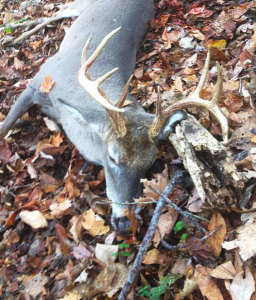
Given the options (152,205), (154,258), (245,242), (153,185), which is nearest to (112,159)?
(153,185)

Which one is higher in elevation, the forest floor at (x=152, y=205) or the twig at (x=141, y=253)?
the twig at (x=141, y=253)

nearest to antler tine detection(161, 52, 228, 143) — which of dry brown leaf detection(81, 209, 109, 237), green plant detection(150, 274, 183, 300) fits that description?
dry brown leaf detection(81, 209, 109, 237)

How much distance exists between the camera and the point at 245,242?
2594 mm

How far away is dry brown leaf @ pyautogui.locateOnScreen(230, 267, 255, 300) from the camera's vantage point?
2.37 m

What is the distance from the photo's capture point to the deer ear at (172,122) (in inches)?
133

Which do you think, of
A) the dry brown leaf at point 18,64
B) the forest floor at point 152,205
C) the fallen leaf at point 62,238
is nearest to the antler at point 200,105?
the forest floor at point 152,205

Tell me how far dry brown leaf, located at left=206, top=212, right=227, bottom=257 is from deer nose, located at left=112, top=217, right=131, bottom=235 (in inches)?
28.9

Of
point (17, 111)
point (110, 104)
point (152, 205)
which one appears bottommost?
point (152, 205)

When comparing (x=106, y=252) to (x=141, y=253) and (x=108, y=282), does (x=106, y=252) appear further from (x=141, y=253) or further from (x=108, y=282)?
(x=141, y=253)

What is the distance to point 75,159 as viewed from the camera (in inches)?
168

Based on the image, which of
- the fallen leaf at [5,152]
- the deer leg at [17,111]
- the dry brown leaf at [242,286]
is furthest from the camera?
the deer leg at [17,111]

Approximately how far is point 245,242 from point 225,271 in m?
0.24

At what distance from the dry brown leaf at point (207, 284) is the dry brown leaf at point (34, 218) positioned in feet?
5.05

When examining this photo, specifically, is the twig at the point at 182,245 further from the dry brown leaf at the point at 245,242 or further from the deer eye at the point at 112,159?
the deer eye at the point at 112,159
